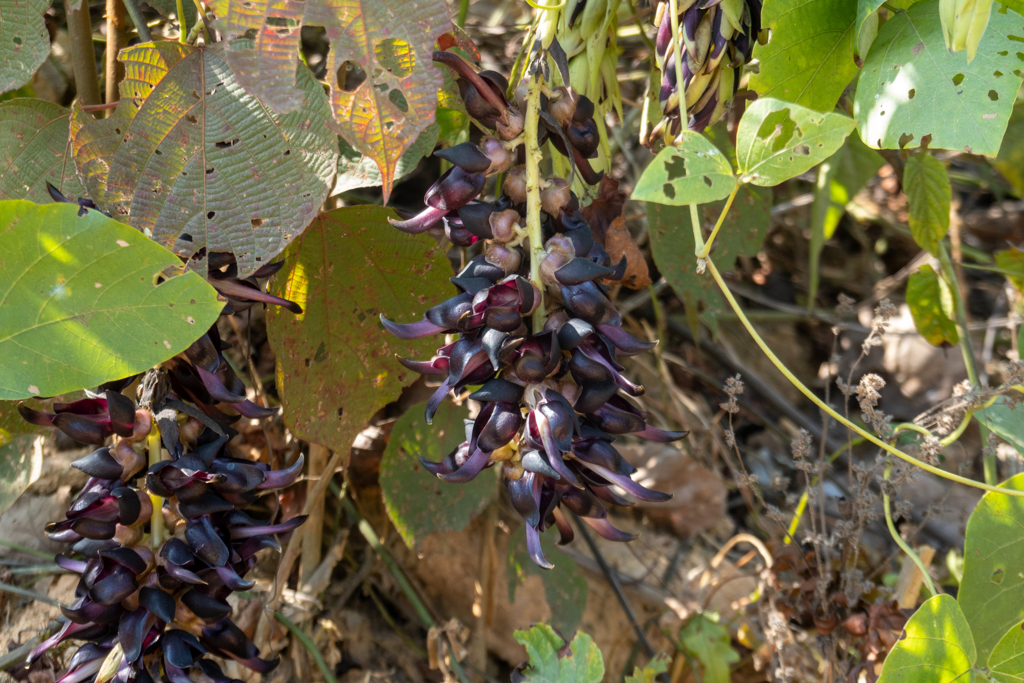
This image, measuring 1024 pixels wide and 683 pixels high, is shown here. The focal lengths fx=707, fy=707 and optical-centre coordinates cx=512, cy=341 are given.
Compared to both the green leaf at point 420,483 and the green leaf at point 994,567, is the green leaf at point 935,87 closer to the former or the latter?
the green leaf at point 994,567

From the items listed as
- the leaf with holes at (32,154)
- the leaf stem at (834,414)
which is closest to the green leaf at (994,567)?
the leaf stem at (834,414)

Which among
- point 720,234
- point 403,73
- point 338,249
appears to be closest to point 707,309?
point 720,234

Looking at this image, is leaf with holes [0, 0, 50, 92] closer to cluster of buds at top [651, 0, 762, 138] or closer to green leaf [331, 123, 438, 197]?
green leaf [331, 123, 438, 197]

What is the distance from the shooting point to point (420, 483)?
0.99m

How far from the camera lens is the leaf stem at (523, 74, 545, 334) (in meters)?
0.60

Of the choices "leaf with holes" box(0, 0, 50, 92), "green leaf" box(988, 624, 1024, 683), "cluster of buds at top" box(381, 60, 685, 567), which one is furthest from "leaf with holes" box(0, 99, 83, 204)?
"green leaf" box(988, 624, 1024, 683)

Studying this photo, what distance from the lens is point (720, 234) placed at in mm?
1127

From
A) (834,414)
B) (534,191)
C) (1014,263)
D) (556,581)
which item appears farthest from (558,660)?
(1014,263)

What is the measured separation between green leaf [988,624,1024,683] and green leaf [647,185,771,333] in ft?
1.82

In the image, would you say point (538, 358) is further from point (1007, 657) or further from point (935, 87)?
point (1007, 657)

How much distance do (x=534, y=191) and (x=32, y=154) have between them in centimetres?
61

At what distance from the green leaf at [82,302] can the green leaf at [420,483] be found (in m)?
0.45

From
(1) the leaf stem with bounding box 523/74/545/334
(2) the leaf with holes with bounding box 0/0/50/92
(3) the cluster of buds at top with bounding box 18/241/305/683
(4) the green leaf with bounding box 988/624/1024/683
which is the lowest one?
(4) the green leaf with bounding box 988/624/1024/683

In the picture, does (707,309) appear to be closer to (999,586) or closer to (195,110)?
(999,586)
